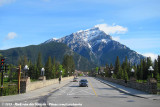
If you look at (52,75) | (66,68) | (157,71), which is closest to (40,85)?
(157,71)

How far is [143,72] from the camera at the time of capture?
10756 centimetres

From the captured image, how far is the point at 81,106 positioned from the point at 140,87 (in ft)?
53.1

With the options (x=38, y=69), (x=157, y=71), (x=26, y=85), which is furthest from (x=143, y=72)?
(x=26, y=85)

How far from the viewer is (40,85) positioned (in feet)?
105

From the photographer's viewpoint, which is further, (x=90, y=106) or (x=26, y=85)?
(x=26, y=85)

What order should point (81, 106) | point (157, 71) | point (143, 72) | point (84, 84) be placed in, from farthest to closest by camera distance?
point (143, 72)
point (157, 71)
point (84, 84)
point (81, 106)

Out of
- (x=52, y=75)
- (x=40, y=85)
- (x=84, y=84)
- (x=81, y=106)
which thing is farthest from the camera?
(x=52, y=75)

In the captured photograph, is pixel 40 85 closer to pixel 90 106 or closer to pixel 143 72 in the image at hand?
pixel 90 106

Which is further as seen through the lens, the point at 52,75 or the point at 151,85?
the point at 52,75

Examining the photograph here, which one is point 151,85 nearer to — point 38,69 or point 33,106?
point 33,106

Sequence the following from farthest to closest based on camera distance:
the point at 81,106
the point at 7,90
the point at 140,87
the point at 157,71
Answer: the point at 157,71 → the point at 140,87 → the point at 7,90 → the point at 81,106

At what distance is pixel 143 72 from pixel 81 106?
101108mm

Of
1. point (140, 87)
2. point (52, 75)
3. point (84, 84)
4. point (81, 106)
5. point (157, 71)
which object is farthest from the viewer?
point (52, 75)

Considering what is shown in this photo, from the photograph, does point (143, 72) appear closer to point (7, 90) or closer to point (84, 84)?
point (84, 84)
